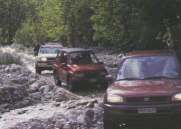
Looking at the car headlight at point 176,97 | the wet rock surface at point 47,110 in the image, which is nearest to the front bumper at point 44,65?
the wet rock surface at point 47,110

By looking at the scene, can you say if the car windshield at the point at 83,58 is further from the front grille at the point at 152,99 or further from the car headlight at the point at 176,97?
the car headlight at the point at 176,97

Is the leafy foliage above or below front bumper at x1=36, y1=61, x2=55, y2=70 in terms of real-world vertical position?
above

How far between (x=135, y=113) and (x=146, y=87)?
0.70 metres

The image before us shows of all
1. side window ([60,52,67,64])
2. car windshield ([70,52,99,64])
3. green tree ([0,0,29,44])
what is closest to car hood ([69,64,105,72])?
car windshield ([70,52,99,64])

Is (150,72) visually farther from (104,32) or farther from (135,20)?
(104,32)

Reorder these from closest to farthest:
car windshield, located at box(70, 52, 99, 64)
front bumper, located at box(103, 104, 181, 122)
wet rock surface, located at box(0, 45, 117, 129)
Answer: front bumper, located at box(103, 104, 181, 122) → wet rock surface, located at box(0, 45, 117, 129) → car windshield, located at box(70, 52, 99, 64)

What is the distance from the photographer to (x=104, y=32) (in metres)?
31.6

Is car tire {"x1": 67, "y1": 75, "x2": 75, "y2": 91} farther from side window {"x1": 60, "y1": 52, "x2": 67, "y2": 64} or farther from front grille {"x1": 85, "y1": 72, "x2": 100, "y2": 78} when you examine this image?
side window {"x1": 60, "y1": 52, "x2": 67, "y2": 64}

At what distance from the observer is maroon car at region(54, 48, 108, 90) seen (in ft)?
82.8

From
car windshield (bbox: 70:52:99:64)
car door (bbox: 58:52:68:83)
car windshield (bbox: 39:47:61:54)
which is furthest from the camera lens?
car windshield (bbox: 39:47:61:54)

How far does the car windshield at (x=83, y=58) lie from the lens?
2606cm

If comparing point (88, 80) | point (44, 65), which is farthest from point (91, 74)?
point (44, 65)

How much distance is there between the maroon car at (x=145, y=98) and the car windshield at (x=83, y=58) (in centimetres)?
1219

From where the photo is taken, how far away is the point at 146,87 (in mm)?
12766
